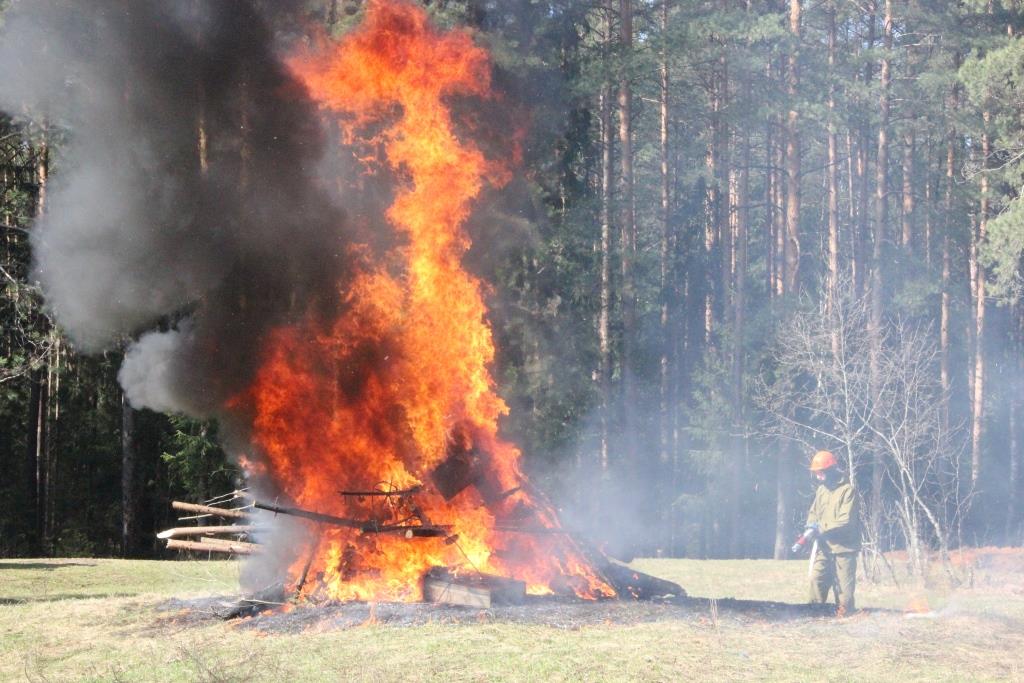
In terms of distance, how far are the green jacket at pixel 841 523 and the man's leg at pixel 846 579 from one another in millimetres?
103

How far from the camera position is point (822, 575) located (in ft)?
44.6

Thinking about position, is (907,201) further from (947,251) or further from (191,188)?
(191,188)

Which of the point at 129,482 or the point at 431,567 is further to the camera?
the point at 129,482

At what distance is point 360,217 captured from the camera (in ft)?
52.4

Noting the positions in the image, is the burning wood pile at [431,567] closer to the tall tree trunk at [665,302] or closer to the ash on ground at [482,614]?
the ash on ground at [482,614]

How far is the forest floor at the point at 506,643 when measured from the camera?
370 inches

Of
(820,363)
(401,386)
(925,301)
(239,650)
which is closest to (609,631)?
(239,650)

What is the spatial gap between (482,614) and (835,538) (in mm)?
4649

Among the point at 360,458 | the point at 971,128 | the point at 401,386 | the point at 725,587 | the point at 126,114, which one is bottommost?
the point at 725,587

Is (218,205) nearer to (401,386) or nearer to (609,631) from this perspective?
(401,386)

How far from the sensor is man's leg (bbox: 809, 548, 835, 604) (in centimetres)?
1355

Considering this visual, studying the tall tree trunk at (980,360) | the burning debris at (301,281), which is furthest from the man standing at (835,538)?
the tall tree trunk at (980,360)

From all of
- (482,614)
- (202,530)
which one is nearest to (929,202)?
(482,614)

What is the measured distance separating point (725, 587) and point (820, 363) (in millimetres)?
8057
